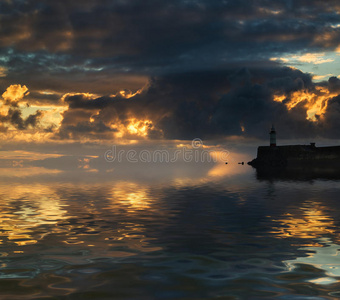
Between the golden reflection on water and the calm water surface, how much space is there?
0.17 ft

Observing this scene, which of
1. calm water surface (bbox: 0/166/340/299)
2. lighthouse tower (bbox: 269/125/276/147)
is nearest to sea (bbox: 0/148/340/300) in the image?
calm water surface (bbox: 0/166/340/299)

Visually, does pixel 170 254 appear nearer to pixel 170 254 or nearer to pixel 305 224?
pixel 170 254

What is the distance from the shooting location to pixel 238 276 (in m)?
13.0

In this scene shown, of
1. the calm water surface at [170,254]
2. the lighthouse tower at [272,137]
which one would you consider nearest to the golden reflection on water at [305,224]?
the calm water surface at [170,254]

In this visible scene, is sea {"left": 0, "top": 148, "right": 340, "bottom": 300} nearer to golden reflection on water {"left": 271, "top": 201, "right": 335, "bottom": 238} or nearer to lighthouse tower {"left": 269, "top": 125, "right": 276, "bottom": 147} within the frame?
golden reflection on water {"left": 271, "top": 201, "right": 335, "bottom": 238}

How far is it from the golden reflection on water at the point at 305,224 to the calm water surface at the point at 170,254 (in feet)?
0.17

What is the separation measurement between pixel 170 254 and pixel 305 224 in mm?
11030

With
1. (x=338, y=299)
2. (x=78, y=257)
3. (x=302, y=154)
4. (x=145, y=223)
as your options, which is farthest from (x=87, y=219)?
(x=302, y=154)

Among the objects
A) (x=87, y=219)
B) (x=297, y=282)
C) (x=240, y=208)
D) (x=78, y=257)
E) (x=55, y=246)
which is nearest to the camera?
(x=297, y=282)

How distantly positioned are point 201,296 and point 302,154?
154669mm

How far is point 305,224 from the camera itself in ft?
78.5

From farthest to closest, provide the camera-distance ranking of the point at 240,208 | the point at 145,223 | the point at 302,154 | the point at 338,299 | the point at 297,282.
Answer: the point at 302,154, the point at 240,208, the point at 145,223, the point at 297,282, the point at 338,299

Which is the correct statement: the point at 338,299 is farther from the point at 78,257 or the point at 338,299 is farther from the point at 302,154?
the point at 302,154

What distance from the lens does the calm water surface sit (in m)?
11.8
